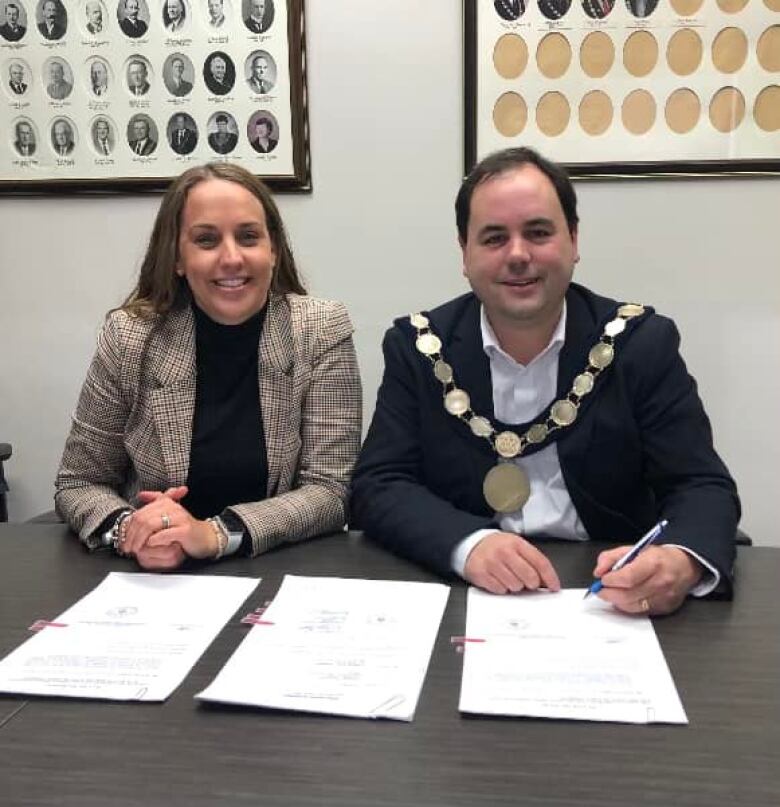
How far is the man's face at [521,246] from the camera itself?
151 centimetres

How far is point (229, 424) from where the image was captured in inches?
66.6

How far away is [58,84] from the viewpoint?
245 cm

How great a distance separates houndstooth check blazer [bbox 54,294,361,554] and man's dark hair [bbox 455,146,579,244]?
0.38m

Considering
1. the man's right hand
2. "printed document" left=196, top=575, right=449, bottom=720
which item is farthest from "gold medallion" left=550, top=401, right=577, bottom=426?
"printed document" left=196, top=575, right=449, bottom=720

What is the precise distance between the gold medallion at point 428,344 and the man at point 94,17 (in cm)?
150

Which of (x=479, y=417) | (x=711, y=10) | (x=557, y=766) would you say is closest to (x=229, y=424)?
(x=479, y=417)

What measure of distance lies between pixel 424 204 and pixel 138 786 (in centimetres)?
187

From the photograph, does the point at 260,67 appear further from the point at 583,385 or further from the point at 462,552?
the point at 462,552

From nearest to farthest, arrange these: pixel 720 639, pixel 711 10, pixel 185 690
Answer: pixel 185 690 → pixel 720 639 → pixel 711 10

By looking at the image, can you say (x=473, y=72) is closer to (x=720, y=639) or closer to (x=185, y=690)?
(x=720, y=639)

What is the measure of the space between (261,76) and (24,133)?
2.46 feet

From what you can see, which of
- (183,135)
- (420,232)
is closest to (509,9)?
(420,232)

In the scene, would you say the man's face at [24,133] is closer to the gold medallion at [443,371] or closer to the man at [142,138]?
the man at [142,138]

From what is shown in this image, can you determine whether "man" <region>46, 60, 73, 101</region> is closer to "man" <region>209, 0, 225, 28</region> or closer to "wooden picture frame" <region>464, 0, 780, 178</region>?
"man" <region>209, 0, 225, 28</region>
